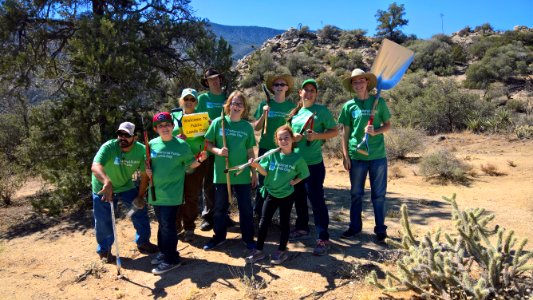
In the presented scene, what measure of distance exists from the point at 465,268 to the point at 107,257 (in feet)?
12.9

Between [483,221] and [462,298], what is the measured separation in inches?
29.6

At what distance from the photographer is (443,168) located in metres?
9.66

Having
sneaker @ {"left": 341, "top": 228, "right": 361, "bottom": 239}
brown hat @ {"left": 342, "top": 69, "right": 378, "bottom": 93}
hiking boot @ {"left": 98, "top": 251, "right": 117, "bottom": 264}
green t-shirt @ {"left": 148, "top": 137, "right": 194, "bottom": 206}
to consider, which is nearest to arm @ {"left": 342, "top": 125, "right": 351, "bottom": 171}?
brown hat @ {"left": 342, "top": 69, "right": 378, "bottom": 93}

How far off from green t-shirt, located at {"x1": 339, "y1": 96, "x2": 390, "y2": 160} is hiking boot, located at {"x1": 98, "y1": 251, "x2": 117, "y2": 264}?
3172 millimetres

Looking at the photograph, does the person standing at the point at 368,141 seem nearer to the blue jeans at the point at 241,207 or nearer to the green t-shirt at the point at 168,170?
the blue jeans at the point at 241,207

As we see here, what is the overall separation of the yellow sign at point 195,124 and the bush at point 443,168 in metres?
6.96

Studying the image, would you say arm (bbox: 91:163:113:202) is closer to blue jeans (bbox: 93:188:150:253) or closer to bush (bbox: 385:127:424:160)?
blue jeans (bbox: 93:188:150:253)

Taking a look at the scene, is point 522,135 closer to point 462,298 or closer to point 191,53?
point 191,53

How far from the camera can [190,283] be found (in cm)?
420

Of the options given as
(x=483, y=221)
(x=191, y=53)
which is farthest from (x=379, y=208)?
(x=191, y=53)

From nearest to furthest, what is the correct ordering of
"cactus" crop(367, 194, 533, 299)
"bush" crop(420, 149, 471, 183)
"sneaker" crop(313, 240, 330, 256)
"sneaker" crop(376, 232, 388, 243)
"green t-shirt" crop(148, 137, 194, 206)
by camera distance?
"cactus" crop(367, 194, 533, 299), "green t-shirt" crop(148, 137, 194, 206), "sneaker" crop(313, 240, 330, 256), "sneaker" crop(376, 232, 388, 243), "bush" crop(420, 149, 471, 183)

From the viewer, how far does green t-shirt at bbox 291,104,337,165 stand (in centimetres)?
459

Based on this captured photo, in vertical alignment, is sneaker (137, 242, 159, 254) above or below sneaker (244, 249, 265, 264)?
below

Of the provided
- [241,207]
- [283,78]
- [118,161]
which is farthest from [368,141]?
[118,161]
